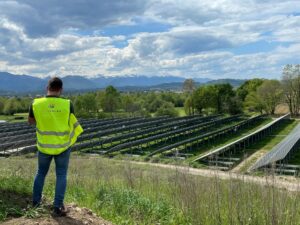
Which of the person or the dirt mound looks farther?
the person

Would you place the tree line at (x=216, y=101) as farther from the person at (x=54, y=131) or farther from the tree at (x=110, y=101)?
the person at (x=54, y=131)

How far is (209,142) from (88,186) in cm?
Result: 3453

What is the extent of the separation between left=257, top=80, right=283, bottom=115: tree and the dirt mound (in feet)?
243

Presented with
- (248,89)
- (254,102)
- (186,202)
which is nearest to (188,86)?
(248,89)

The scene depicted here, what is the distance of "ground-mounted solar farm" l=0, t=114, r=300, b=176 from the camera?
26.4 metres

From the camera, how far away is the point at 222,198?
588 cm

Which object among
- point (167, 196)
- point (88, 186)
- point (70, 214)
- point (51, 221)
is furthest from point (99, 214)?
point (88, 186)

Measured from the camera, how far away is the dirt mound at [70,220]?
193 inches

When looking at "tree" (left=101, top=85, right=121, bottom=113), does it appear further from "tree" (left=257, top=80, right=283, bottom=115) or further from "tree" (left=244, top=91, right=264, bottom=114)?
"tree" (left=257, top=80, right=283, bottom=115)

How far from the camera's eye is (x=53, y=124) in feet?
18.4

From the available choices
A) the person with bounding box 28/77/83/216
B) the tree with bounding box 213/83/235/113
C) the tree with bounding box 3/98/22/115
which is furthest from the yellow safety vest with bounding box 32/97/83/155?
the tree with bounding box 3/98/22/115

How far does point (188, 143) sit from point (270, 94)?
4189 centimetres

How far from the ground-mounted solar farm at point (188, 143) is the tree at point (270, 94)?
12.3 meters

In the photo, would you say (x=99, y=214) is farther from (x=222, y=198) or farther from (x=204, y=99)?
(x=204, y=99)
